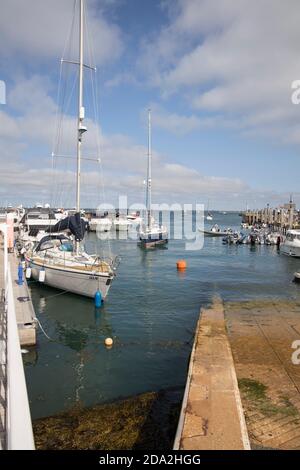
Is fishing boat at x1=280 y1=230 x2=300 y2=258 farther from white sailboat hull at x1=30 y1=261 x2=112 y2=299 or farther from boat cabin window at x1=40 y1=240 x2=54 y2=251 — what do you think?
white sailboat hull at x1=30 y1=261 x2=112 y2=299

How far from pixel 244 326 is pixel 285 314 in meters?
3.05

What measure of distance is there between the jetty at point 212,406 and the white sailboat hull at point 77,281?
34.2ft

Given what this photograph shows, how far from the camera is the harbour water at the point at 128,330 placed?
35.8ft

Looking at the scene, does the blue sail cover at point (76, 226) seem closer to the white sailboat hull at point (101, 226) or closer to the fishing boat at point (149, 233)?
the fishing boat at point (149, 233)

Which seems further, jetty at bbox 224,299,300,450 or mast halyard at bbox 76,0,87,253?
mast halyard at bbox 76,0,87,253

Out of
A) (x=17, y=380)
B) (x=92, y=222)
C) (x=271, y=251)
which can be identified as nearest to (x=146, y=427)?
(x=17, y=380)

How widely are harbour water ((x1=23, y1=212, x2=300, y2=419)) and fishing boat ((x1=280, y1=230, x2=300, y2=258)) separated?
454 inches

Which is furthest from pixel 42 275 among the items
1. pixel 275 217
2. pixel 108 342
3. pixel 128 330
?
pixel 275 217

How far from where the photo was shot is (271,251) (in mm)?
52906

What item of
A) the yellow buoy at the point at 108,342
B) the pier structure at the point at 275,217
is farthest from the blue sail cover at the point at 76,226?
the pier structure at the point at 275,217

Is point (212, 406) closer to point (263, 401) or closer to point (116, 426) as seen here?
point (263, 401)

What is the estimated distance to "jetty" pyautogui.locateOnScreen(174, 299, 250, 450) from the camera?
5.94m

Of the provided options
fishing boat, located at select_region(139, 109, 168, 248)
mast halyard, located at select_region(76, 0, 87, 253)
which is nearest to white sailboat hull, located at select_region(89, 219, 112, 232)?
fishing boat, located at select_region(139, 109, 168, 248)

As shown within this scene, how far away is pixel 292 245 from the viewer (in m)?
46.8
